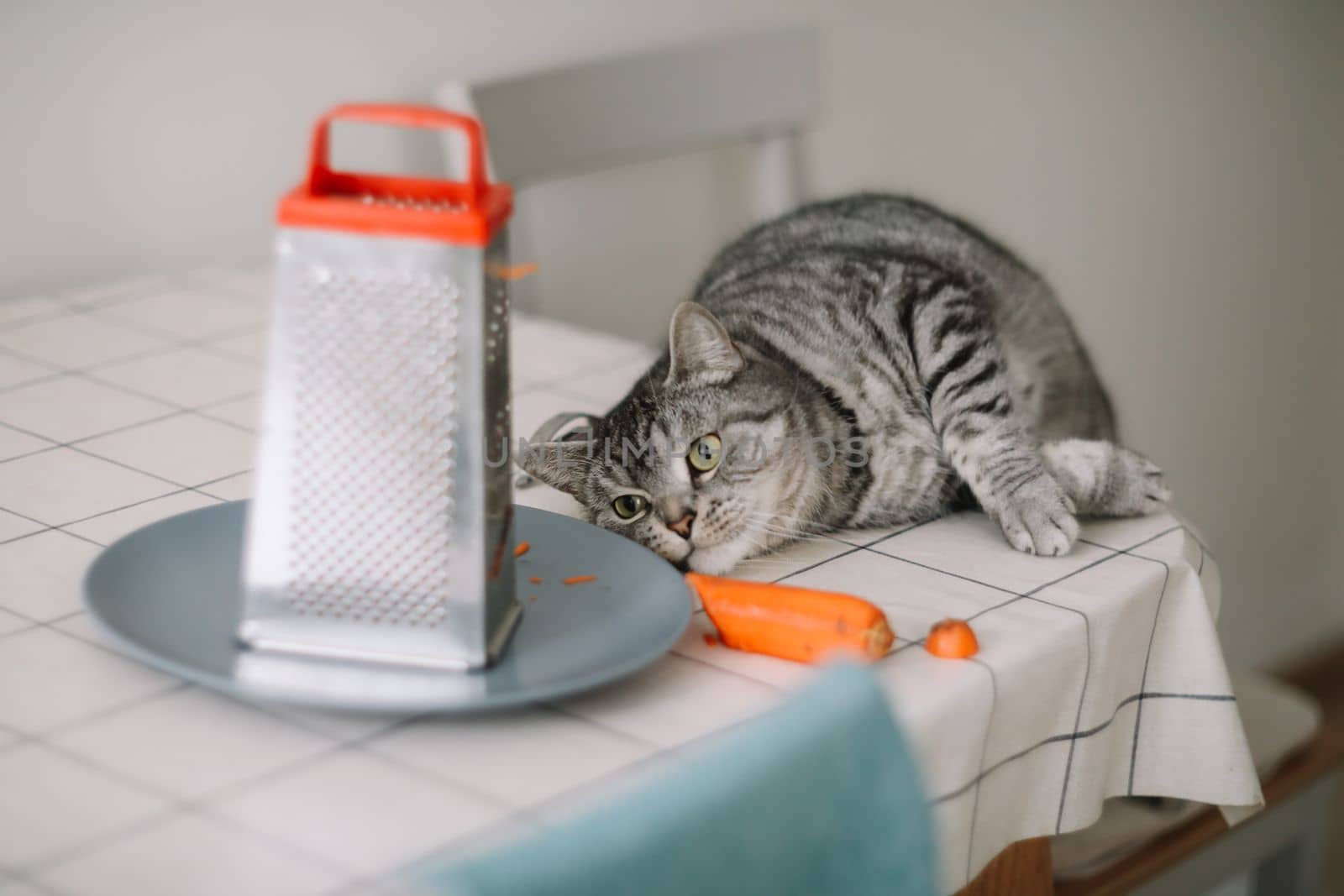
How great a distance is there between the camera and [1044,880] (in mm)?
1148

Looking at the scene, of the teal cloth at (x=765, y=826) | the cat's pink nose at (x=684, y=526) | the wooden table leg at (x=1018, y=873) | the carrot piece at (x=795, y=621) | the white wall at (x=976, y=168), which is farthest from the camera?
the white wall at (x=976, y=168)

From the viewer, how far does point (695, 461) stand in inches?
48.2

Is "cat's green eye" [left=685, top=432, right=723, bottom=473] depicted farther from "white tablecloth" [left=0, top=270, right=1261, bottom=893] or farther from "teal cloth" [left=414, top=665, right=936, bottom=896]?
"teal cloth" [left=414, top=665, right=936, bottom=896]

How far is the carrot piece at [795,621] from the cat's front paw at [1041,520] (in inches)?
8.6

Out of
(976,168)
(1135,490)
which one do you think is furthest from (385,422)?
(976,168)

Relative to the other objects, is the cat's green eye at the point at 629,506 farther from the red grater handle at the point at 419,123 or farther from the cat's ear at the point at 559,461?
the red grater handle at the point at 419,123

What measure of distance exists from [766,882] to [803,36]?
2.08m

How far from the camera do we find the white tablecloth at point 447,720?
2.53ft

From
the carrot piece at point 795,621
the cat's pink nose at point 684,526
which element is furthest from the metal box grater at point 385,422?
the cat's pink nose at point 684,526

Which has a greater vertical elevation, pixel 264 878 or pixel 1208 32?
pixel 1208 32

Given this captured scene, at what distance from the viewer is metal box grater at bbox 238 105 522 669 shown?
2.77ft

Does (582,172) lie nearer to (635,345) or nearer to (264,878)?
(635,345)

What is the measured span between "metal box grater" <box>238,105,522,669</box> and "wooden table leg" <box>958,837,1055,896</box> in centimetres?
45

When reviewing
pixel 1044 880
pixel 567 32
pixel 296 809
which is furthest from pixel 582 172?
pixel 296 809
